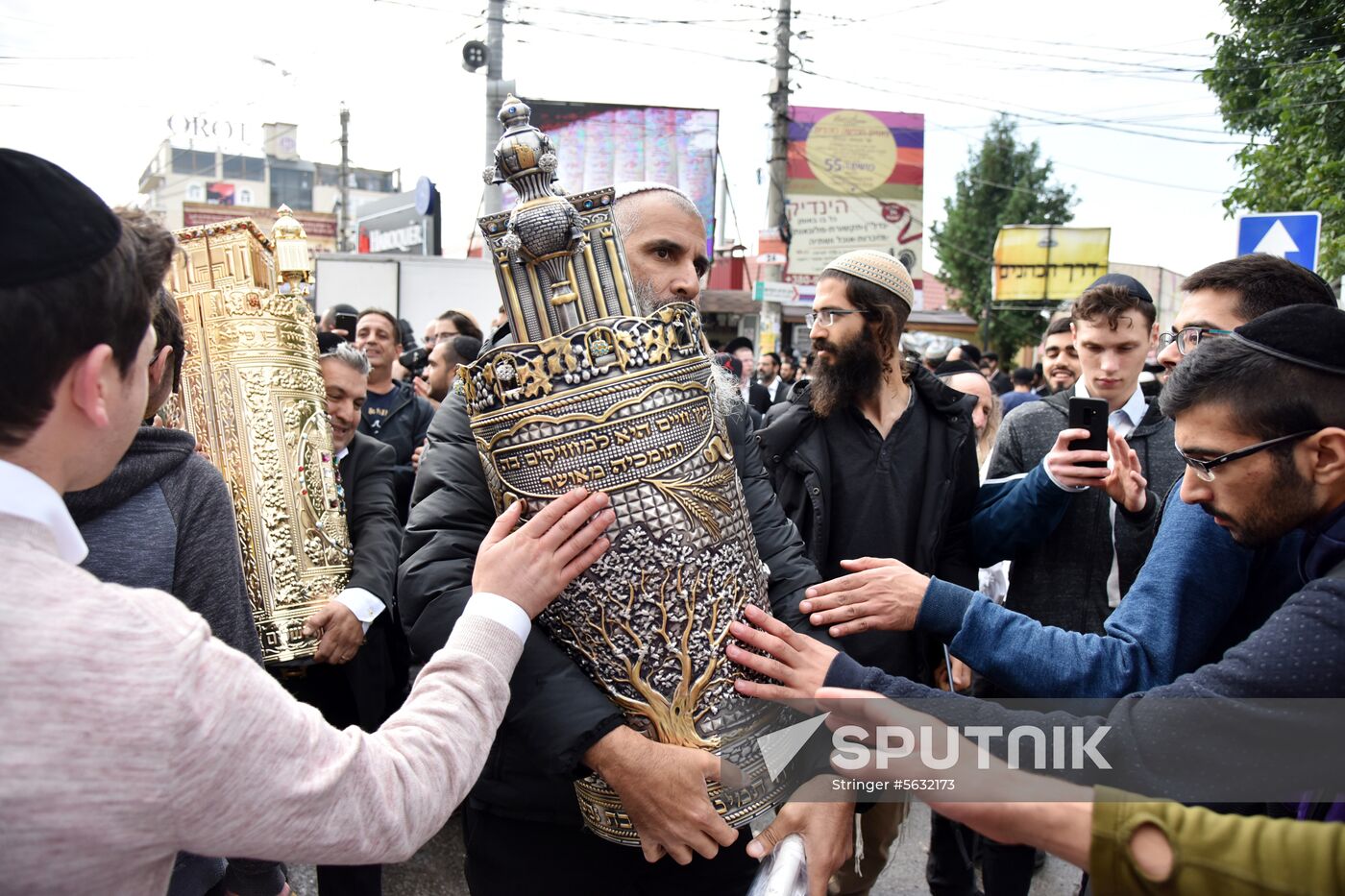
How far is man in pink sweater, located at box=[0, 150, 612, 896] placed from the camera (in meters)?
0.87

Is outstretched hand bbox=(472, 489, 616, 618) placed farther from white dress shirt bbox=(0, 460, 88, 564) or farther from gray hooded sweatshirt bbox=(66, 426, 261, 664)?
gray hooded sweatshirt bbox=(66, 426, 261, 664)

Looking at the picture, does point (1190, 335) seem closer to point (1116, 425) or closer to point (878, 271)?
point (1116, 425)

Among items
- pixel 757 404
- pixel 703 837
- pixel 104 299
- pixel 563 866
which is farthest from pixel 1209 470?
pixel 757 404

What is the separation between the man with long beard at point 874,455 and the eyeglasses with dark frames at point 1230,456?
121 centimetres

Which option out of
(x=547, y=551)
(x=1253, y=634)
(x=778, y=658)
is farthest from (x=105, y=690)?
(x=1253, y=634)

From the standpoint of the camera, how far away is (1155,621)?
165 centimetres

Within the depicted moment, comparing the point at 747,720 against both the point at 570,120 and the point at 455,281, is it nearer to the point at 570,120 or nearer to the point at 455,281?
the point at 455,281

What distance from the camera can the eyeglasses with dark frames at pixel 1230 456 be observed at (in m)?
1.42

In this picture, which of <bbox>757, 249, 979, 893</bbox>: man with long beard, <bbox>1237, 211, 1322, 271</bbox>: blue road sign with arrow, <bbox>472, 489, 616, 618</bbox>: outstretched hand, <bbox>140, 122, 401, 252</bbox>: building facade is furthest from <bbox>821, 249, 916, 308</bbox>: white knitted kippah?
<bbox>140, 122, 401, 252</bbox>: building facade

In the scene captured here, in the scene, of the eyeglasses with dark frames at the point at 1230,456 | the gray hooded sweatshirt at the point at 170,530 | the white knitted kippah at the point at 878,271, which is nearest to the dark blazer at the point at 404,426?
the white knitted kippah at the point at 878,271

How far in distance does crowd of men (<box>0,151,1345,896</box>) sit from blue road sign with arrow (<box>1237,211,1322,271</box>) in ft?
9.58

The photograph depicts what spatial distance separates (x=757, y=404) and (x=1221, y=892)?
26.8ft

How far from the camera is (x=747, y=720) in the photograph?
1.49 m

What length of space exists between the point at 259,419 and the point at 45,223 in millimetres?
1506
